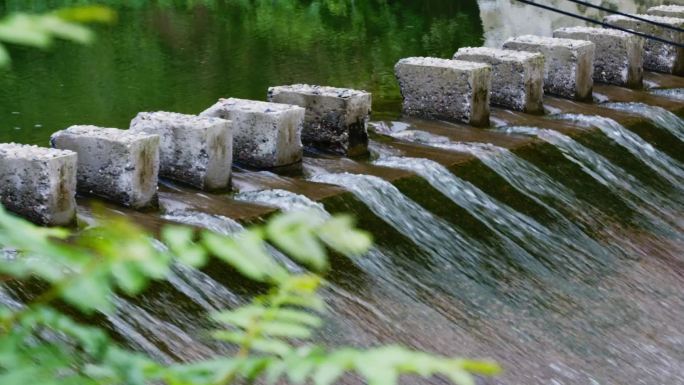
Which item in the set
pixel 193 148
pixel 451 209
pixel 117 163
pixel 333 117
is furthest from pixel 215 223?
pixel 333 117

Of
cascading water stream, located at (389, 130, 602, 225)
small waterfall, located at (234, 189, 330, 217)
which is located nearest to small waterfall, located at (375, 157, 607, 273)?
cascading water stream, located at (389, 130, 602, 225)

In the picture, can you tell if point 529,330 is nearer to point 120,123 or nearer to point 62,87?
point 120,123

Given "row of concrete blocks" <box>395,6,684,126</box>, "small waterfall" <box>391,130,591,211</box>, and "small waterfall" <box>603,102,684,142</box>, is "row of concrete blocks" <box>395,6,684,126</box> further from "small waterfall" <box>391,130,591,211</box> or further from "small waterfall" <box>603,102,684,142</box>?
"small waterfall" <box>391,130,591,211</box>

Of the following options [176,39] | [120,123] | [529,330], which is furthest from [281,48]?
[529,330]

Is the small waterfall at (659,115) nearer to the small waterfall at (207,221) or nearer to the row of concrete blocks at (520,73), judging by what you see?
the row of concrete blocks at (520,73)

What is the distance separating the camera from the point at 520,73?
960 centimetres

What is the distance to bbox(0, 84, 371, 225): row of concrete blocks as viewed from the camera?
5590 mm

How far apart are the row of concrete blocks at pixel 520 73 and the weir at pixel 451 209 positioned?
0.7 inches

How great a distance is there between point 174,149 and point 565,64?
4.48 metres

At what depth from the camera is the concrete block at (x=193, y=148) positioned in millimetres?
6676

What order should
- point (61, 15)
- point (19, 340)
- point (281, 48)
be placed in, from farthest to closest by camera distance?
1. point (281, 48)
2. point (19, 340)
3. point (61, 15)

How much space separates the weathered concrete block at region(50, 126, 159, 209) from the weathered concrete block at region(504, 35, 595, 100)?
15.9 feet

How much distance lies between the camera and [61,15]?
3.31 feet

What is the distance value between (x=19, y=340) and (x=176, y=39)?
1286 cm
